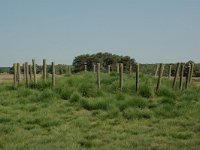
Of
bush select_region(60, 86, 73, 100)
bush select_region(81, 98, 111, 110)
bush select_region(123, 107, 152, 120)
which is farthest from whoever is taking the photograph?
bush select_region(60, 86, 73, 100)

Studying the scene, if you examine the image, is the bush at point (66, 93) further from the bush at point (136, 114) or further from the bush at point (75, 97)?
the bush at point (136, 114)

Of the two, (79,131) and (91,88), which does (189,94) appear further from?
(79,131)

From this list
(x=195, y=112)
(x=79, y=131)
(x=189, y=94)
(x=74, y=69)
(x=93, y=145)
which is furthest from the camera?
(x=74, y=69)

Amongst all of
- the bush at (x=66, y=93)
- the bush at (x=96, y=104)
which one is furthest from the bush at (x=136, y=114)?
the bush at (x=66, y=93)

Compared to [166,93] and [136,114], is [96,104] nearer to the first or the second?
[136,114]

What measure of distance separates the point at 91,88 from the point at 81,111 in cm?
426

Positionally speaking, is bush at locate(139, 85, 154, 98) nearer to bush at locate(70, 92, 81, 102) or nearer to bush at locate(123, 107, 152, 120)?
bush at locate(70, 92, 81, 102)

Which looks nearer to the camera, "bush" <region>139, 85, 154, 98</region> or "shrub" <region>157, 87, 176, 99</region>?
"shrub" <region>157, 87, 176, 99</region>

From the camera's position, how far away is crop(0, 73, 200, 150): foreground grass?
1012 centimetres

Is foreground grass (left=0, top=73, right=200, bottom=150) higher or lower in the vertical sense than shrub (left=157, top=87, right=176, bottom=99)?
lower

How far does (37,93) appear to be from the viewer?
1978 cm

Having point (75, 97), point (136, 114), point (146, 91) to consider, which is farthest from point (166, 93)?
point (136, 114)

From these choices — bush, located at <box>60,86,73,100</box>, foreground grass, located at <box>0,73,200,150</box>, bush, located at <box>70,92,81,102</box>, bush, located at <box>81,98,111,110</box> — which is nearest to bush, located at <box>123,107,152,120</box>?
foreground grass, located at <box>0,73,200,150</box>

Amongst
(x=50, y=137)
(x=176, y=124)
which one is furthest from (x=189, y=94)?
(x=50, y=137)
